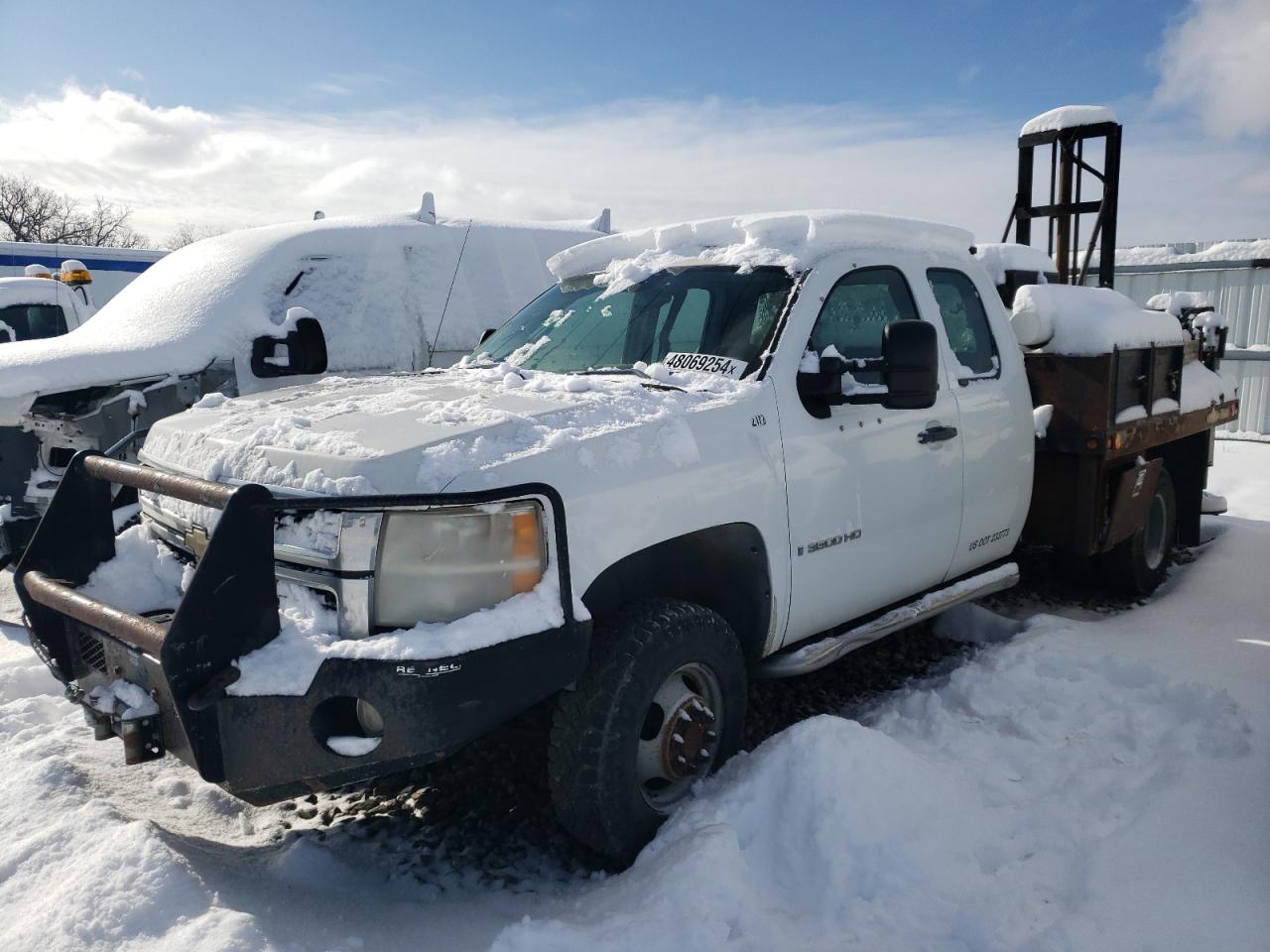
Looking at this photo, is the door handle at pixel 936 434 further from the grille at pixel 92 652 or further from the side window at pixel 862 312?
the grille at pixel 92 652

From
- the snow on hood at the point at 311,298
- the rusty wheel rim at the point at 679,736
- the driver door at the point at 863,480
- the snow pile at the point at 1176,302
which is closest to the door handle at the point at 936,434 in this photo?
the driver door at the point at 863,480

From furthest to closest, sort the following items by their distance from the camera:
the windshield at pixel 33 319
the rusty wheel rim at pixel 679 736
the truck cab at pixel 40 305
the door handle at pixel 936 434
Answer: the windshield at pixel 33 319 → the truck cab at pixel 40 305 → the door handle at pixel 936 434 → the rusty wheel rim at pixel 679 736

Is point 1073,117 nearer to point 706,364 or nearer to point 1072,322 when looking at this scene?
point 1072,322

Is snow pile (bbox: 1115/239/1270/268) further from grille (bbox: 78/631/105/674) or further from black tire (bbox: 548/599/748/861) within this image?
grille (bbox: 78/631/105/674)

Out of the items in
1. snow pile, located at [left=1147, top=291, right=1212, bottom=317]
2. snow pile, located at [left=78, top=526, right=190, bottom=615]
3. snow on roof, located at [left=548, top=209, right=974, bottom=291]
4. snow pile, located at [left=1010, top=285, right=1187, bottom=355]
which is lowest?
snow pile, located at [left=78, top=526, right=190, bottom=615]

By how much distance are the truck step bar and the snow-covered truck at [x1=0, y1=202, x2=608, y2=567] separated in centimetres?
305

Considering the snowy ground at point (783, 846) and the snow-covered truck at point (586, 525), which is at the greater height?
the snow-covered truck at point (586, 525)

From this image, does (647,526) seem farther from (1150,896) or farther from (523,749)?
(1150,896)

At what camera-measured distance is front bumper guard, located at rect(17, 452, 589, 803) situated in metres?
2.27

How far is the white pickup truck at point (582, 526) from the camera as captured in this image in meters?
2.33

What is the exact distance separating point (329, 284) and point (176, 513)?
3.76 metres

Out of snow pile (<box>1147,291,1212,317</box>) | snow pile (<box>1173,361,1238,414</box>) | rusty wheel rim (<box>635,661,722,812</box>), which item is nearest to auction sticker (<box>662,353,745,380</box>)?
rusty wheel rim (<box>635,661,722,812</box>)

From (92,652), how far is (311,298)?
393 centimetres

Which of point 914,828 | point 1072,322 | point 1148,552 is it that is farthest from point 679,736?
point 1148,552
